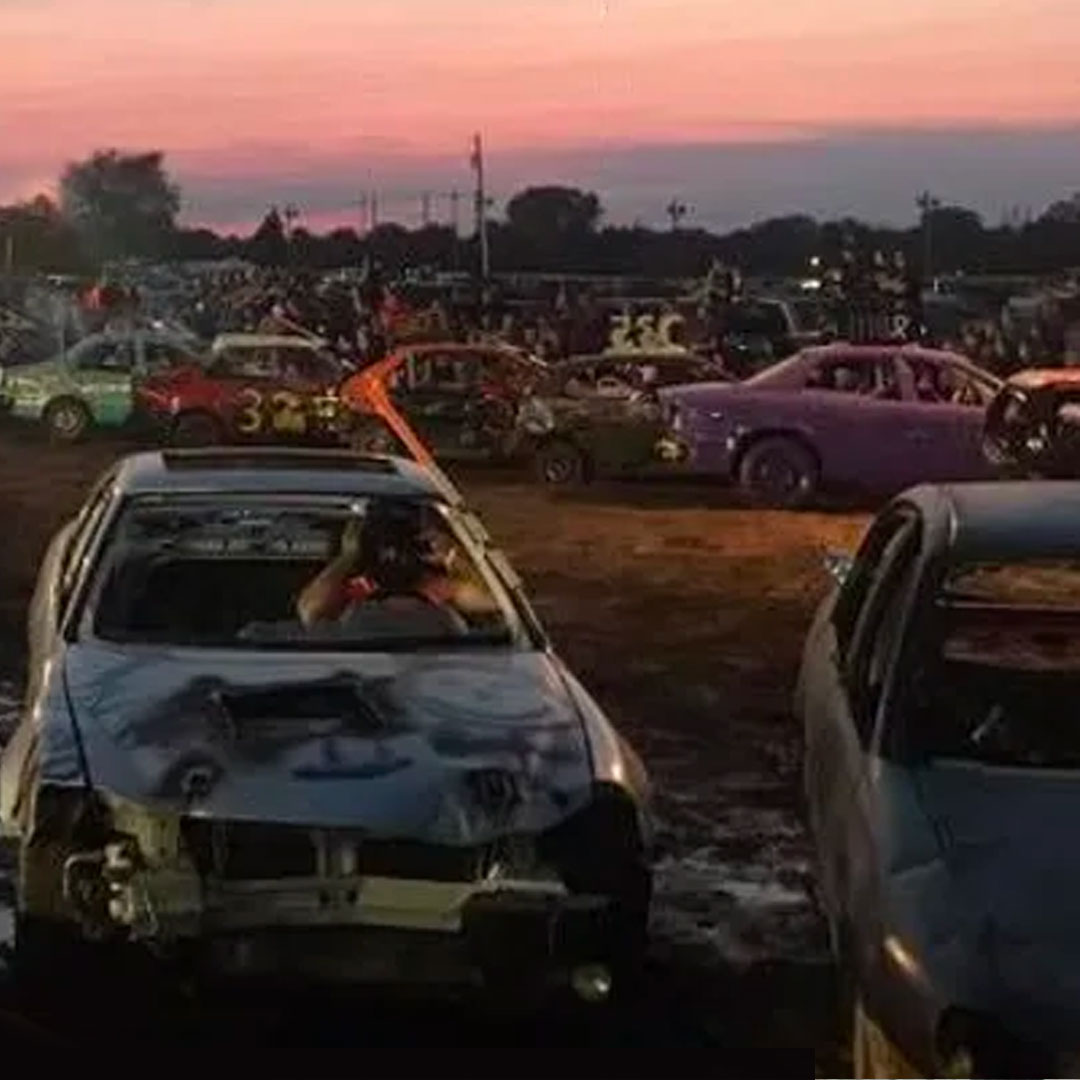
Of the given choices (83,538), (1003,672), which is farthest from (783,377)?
(1003,672)

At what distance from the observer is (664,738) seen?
1062 centimetres

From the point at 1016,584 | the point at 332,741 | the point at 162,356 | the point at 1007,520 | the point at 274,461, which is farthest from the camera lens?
the point at 162,356

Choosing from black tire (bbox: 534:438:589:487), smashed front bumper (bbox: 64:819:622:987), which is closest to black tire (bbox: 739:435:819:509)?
black tire (bbox: 534:438:589:487)

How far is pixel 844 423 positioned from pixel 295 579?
45.0 ft

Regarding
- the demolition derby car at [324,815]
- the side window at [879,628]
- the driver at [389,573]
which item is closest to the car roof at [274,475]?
the driver at [389,573]

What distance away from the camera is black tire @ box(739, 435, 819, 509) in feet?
71.1

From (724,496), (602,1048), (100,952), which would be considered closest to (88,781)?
(100,952)

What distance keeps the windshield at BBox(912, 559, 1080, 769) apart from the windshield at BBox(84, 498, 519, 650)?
1.55m

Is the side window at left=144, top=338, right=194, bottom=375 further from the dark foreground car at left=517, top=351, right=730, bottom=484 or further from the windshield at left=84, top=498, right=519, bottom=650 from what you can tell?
the windshield at left=84, top=498, right=519, bottom=650

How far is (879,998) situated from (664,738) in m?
5.65

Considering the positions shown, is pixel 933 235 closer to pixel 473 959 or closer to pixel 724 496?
pixel 724 496

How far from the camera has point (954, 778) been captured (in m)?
5.62

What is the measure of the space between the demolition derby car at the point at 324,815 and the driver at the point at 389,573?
16.3 inches

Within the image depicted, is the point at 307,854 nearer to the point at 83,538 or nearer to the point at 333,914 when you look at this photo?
the point at 333,914
